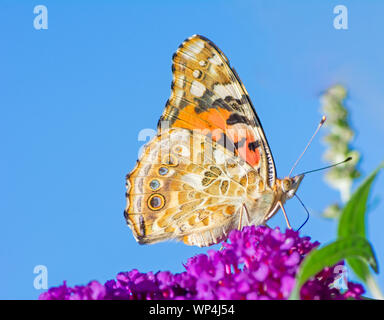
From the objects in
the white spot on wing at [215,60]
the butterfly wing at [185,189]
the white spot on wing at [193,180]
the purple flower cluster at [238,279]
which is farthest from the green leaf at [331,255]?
the white spot on wing at [215,60]

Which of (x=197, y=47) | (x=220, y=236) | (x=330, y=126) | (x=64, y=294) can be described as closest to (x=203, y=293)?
(x=64, y=294)

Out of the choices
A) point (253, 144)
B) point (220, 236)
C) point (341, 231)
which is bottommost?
point (341, 231)

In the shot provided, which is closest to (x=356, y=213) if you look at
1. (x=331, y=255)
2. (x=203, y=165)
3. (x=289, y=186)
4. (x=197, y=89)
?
(x=331, y=255)

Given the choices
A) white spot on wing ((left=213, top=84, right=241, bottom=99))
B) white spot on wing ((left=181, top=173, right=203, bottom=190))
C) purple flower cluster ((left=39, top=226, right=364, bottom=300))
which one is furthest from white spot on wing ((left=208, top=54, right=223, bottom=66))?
purple flower cluster ((left=39, top=226, right=364, bottom=300))

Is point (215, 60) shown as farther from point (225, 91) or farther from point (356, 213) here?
point (356, 213)

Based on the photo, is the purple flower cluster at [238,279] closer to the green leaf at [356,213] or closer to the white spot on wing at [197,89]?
the green leaf at [356,213]
